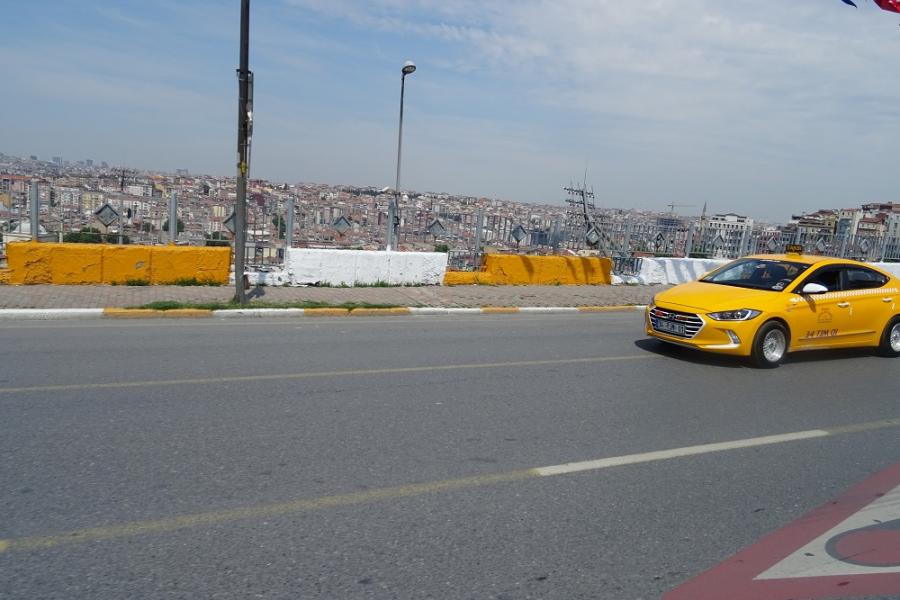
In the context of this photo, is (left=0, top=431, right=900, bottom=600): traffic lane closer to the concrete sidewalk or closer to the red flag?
the concrete sidewalk

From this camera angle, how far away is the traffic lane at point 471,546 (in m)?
3.49

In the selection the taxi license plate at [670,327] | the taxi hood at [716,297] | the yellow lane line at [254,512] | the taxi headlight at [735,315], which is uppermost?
the taxi hood at [716,297]

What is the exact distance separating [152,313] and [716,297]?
29.6 ft

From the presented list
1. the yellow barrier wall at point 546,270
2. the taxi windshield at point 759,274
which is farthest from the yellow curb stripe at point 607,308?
the taxi windshield at point 759,274

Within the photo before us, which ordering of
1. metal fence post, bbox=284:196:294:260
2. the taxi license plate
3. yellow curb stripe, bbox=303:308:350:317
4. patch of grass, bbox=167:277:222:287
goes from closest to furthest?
1. the taxi license plate
2. yellow curb stripe, bbox=303:308:350:317
3. patch of grass, bbox=167:277:222:287
4. metal fence post, bbox=284:196:294:260

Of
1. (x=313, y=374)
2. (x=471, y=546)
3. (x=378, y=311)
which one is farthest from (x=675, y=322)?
(x=471, y=546)

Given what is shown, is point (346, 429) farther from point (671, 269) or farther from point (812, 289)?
point (671, 269)

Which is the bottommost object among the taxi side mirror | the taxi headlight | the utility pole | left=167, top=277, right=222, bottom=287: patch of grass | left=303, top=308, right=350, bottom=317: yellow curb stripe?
left=303, top=308, right=350, bottom=317: yellow curb stripe

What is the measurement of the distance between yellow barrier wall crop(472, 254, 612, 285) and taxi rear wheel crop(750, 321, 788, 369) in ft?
29.7

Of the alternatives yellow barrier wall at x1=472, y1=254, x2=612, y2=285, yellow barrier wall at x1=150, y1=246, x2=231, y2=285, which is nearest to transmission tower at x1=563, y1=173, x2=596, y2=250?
yellow barrier wall at x1=472, y1=254, x2=612, y2=285

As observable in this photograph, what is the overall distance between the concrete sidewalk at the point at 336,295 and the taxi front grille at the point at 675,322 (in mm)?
5143

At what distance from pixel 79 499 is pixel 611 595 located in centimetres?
321

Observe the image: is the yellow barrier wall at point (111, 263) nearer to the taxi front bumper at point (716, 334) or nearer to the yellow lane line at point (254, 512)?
the taxi front bumper at point (716, 334)

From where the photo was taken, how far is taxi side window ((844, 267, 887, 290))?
34.3 ft
